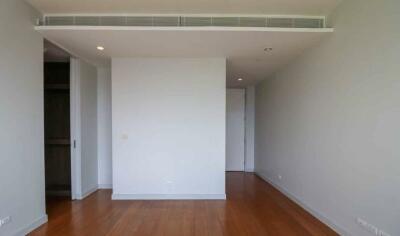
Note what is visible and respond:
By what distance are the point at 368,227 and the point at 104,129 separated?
14.6ft

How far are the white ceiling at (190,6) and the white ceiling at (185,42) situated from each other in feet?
0.75

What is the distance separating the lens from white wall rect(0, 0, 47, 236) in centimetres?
256

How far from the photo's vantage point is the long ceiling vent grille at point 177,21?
10.2 feet

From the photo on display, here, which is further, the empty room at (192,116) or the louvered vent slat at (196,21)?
Result: the louvered vent slat at (196,21)

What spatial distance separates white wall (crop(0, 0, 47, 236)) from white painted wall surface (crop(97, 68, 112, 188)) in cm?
179

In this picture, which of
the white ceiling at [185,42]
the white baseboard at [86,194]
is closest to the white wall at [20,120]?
the white ceiling at [185,42]

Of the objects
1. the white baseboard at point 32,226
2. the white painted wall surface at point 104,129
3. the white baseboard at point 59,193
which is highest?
the white painted wall surface at point 104,129

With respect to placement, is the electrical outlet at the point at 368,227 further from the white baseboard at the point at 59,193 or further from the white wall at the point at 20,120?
the white baseboard at the point at 59,193

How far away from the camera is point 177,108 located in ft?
13.8

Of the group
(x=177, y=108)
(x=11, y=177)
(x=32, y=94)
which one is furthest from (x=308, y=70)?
(x=11, y=177)

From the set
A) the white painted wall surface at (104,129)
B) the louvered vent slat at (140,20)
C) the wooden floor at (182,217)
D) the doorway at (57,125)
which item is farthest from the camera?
the white painted wall surface at (104,129)

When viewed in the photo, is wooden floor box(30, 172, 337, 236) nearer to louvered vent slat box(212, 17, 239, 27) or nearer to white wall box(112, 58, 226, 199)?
white wall box(112, 58, 226, 199)

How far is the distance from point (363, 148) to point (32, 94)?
372cm

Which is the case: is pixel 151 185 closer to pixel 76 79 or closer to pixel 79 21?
pixel 76 79
